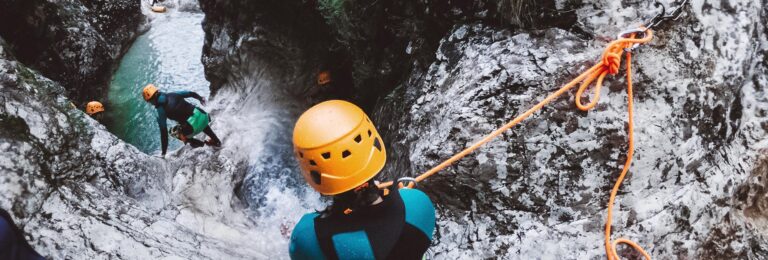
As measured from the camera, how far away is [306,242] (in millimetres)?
1927

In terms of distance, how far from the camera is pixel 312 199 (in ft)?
19.4

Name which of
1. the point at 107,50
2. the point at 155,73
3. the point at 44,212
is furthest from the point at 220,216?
the point at 107,50

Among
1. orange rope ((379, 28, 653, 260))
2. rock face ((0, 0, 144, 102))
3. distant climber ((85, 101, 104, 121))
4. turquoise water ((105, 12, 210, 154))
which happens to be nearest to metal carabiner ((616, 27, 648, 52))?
orange rope ((379, 28, 653, 260))

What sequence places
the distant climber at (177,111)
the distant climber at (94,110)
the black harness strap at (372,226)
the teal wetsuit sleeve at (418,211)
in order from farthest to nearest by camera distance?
the distant climber at (94,110) → the distant climber at (177,111) → the teal wetsuit sleeve at (418,211) → the black harness strap at (372,226)

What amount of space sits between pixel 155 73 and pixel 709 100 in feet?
42.0

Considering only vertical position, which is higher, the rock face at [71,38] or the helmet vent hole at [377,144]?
the helmet vent hole at [377,144]

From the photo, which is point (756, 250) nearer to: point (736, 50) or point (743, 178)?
point (743, 178)

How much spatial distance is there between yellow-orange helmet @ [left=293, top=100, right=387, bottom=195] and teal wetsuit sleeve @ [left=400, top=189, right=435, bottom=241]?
0.64 feet

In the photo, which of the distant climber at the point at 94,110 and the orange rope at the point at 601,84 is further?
the distant climber at the point at 94,110

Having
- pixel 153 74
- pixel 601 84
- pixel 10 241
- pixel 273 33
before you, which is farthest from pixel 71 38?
pixel 601 84

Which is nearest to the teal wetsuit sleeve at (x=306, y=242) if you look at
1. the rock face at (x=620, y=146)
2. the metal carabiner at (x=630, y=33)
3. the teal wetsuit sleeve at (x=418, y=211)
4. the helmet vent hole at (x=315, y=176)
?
the helmet vent hole at (x=315, y=176)

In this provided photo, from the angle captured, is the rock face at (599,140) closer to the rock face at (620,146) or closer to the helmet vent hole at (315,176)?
the rock face at (620,146)

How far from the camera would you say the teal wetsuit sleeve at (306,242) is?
1.91 m

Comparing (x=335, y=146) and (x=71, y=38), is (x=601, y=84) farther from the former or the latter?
(x=71, y=38)
